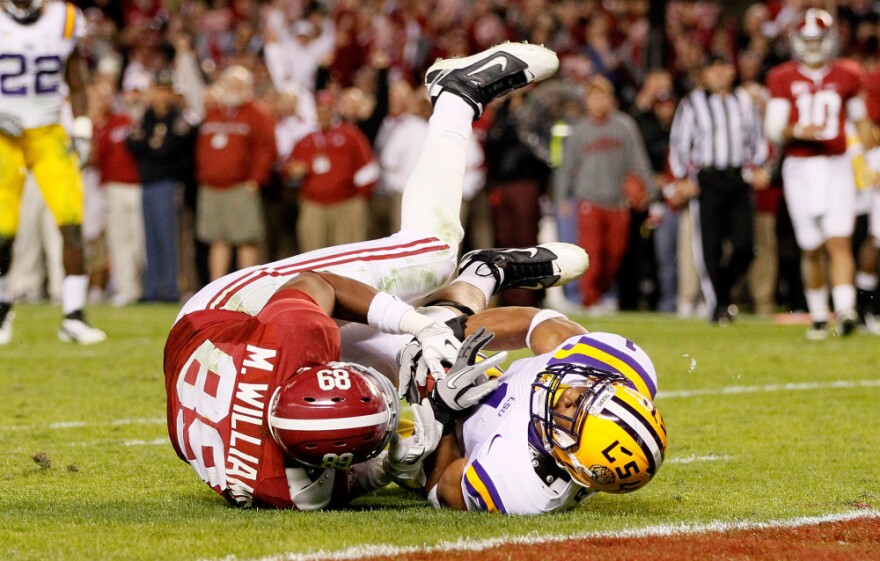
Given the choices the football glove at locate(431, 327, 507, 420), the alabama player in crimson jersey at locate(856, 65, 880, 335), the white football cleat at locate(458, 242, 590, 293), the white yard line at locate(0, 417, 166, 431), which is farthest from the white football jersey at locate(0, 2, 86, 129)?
the alabama player in crimson jersey at locate(856, 65, 880, 335)

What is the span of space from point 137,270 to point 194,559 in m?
10.3

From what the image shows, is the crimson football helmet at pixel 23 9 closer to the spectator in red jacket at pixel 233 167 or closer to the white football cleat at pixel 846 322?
the spectator in red jacket at pixel 233 167

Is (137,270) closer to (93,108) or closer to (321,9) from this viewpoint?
(93,108)

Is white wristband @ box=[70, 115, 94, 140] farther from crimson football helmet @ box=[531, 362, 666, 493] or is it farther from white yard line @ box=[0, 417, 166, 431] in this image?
crimson football helmet @ box=[531, 362, 666, 493]

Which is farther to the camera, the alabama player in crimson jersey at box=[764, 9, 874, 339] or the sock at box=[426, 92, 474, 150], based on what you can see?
the alabama player in crimson jersey at box=[764, 9, 874, 339]

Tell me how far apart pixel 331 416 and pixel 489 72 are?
2608mm

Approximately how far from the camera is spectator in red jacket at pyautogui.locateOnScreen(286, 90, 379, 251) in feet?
40.1

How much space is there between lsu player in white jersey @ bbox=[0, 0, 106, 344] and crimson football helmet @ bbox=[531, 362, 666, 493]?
16.4 ft

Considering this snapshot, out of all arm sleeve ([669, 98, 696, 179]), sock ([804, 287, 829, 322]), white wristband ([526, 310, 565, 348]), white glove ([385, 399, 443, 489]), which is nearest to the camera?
white glove ([385, 399, 443, 489])

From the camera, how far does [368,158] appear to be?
12.4 m

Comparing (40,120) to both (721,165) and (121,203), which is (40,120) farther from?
(721,165)

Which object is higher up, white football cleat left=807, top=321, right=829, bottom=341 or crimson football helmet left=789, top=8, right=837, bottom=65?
crimson football helmet left=789, top=8, right=837, bottom=65

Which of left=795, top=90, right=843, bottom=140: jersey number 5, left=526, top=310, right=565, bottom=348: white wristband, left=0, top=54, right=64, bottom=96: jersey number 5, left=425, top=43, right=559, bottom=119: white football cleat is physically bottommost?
left=526, top=310, right=565, bottom=348: white wristband

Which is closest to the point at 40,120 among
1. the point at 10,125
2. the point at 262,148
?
the point at 10,125
